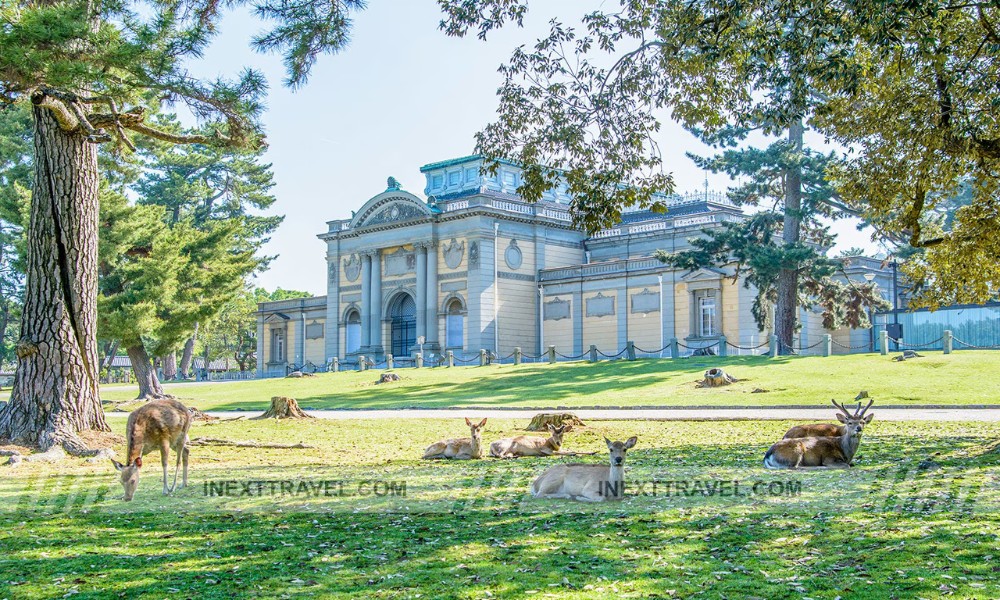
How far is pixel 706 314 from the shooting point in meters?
51.0

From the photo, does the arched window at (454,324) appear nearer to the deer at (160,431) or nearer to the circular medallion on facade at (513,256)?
the circular medallion on facade at (513,256)

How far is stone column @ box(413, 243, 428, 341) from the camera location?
60594 mm

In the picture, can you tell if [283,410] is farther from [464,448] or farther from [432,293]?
[432,293]

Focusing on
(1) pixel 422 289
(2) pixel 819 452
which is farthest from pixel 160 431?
(1) pixel 422 289

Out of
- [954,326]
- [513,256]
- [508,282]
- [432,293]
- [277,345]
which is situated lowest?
[277,345]

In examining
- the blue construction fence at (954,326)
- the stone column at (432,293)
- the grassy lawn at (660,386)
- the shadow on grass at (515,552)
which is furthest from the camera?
the stone column at (432,293)

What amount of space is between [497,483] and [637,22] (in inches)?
336

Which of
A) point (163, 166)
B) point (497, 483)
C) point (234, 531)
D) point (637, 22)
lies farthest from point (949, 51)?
point (163, 166)

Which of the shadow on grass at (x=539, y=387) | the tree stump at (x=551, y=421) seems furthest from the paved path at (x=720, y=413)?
the tree stump at (x=551, y=421)

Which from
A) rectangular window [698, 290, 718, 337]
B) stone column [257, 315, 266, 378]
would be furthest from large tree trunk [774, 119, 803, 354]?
stone column [257, 315, 266, 378]

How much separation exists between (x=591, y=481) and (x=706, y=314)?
42.8m

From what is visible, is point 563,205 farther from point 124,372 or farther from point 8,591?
point 8,591

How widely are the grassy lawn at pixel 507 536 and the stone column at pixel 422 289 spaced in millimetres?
47871

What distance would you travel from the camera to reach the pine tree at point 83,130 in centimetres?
1302
